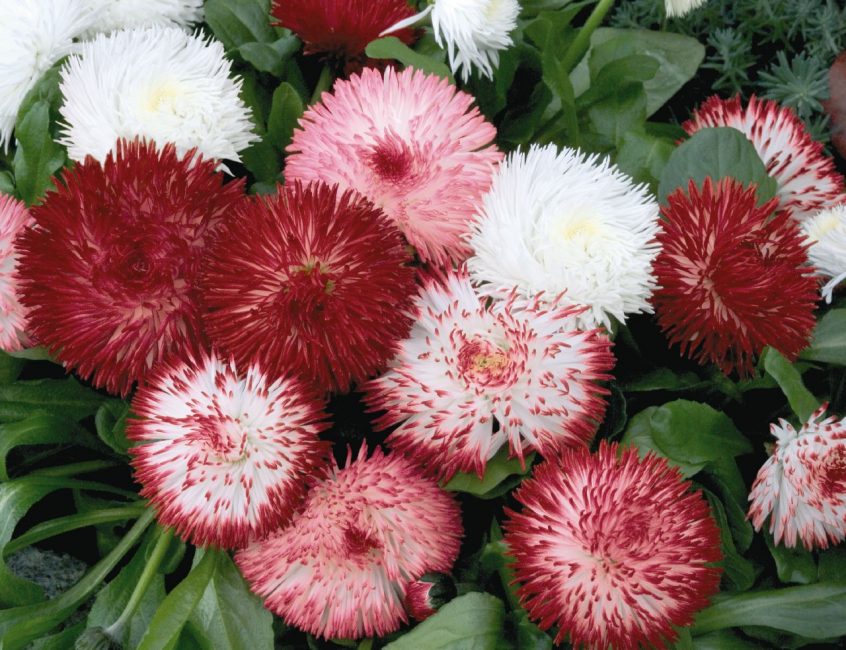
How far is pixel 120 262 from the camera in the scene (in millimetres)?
580

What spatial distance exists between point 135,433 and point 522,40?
53 cm

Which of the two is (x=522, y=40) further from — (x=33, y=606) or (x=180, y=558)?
(x=33, y=606)

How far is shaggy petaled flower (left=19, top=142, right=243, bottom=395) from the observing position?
1.92ft

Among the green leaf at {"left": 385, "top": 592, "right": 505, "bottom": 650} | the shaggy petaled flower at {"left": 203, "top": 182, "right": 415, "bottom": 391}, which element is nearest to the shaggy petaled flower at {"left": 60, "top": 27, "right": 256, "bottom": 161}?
the shaggy petaled flower at {"left": 203, "top": 182, "right": 415, "bottom": 391}

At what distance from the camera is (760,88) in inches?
40.5

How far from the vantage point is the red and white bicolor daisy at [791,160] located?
772 millimetres

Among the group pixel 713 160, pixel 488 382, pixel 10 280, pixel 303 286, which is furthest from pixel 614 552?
pixel 10 280

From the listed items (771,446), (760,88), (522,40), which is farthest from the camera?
(760,88)

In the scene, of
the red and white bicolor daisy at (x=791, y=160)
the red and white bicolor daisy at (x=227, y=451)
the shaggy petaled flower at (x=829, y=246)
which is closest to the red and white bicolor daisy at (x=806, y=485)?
the shaggy petaled flower at (x=829, y=246)

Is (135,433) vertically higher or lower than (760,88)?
lower

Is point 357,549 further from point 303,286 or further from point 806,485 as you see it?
point 806,485

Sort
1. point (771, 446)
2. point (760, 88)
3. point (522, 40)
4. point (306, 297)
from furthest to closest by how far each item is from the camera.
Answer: point (760, 88) < point (522, 40) < point (771, 446) < point (306, 297)

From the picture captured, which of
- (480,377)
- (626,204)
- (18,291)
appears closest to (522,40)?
(626,204)

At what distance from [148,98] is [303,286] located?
0.85ft
